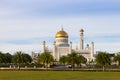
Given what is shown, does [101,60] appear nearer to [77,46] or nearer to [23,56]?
[23,56]

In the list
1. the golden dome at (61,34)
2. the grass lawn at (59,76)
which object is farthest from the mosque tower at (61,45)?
the grass lawn at (59,76)

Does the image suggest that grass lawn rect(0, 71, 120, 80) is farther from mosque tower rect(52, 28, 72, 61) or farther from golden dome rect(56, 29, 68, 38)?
golden dome rect(56, 29, 68, 38)

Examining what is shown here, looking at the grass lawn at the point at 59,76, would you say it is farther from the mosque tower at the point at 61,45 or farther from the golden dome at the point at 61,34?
the golden dome at the point at 61,34

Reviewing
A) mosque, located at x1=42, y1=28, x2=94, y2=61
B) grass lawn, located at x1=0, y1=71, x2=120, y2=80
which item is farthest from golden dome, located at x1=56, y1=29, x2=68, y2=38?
grass lawn, located at x1=0, y1=71, x2=120, y2=80

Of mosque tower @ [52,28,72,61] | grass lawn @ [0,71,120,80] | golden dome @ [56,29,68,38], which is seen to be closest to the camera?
grass lawn @ [0,71,120,80]

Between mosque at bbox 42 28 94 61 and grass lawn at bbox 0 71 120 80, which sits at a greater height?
mosque at bbox 42 28 94 61

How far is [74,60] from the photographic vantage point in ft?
306

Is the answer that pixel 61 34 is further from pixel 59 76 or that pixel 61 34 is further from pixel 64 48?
pixel 59 76

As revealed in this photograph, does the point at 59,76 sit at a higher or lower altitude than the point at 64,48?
lower

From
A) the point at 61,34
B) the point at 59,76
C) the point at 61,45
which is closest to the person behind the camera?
the point at 59,76

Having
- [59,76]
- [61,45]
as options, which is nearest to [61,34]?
[61,45]

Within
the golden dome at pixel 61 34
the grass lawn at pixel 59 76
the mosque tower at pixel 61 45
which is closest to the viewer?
the grass lawn at pixel 59 76

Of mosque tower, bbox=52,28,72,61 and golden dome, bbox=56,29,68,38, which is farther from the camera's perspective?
golden dome, bbox=56,29,68,38

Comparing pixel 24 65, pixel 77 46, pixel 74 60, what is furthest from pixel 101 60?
pixel 77 46
